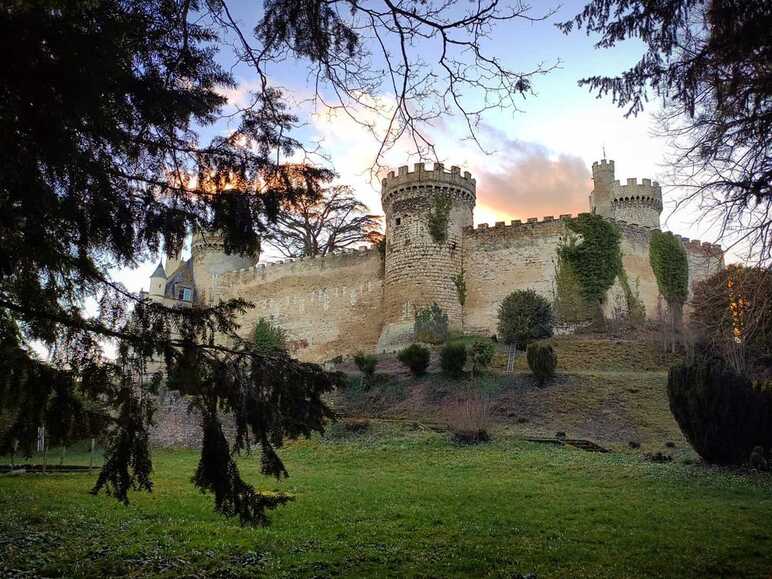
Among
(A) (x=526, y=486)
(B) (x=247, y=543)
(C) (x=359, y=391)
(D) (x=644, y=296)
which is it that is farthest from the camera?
(D) (x=644, y=296)

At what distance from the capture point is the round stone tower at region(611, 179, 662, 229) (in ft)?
98.3

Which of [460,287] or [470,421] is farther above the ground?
[460,287]

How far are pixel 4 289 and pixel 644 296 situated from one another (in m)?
23.6

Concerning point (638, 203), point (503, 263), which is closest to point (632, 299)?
point (503, 263)

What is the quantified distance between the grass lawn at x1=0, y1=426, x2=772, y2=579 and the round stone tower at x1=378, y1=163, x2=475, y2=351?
12.5m

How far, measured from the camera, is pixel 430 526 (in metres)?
7.68

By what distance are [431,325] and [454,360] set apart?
475 cm

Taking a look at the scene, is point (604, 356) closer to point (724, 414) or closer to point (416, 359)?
point (416, 359)

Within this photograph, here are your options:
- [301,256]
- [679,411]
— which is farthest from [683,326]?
[301,256]

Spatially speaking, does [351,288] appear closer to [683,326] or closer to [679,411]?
[683,326]

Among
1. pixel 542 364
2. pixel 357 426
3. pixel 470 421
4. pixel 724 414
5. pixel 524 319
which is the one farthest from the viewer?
pixel 524 319

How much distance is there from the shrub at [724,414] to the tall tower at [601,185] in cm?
1999

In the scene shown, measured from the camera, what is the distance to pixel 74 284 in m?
5.00

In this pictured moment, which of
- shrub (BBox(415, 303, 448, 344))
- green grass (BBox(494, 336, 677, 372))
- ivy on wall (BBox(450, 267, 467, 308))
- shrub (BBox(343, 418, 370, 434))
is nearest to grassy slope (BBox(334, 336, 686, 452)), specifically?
green grass (BBox(494, 336, 677, 372))
